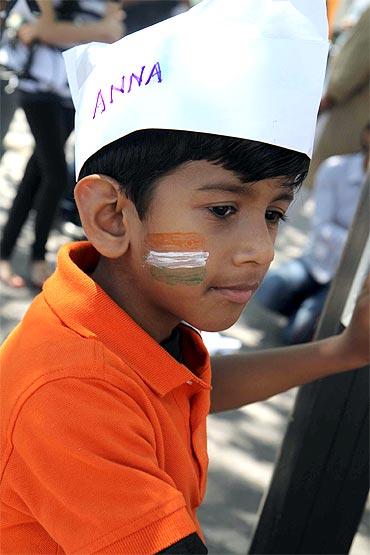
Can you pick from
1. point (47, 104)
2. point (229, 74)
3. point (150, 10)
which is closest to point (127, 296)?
point (229, 74)

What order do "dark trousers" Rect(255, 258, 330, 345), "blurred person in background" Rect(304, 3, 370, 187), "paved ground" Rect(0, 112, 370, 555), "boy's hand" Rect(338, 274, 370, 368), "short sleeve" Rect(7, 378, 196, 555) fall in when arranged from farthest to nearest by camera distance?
"blurred person in background" Rect(304, 3, 370, 187)
"dark trousers" Rect(255, 258, 330, 345)
"paved ground" Rect(0, 112, 370, 555)
"boy's hand" Rect(338, 274, 370, 368)
"short sleeve" Rect(7, 378, 196, 555)

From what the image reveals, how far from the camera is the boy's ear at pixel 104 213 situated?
1.71m

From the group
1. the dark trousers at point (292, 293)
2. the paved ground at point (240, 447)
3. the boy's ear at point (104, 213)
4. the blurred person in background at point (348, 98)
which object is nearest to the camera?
the boy's ear at point (104, 213)

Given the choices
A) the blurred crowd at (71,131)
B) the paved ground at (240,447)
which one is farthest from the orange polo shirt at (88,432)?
the blurred crowd at (71,131)

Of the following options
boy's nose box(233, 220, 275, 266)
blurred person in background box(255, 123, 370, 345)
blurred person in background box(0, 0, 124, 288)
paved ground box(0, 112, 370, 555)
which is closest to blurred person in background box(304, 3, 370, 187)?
blurred person in background box(255, 123, 370, 345)

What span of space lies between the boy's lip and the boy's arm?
16.9 inches

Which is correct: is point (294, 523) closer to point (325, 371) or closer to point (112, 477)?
point (325, 371)

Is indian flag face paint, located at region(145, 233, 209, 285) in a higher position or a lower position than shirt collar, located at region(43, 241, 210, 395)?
higher

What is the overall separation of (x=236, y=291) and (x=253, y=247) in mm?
93

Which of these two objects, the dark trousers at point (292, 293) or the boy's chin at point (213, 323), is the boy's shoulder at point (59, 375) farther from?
the dark trousers at point (292, 293)

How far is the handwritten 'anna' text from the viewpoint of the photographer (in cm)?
166

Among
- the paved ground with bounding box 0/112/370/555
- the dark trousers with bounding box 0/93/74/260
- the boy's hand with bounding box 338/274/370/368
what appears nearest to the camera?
the boy's hand with bounding box 338/274/370/368

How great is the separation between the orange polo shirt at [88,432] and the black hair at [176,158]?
175mm

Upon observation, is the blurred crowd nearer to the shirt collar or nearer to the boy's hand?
the boy's hand
